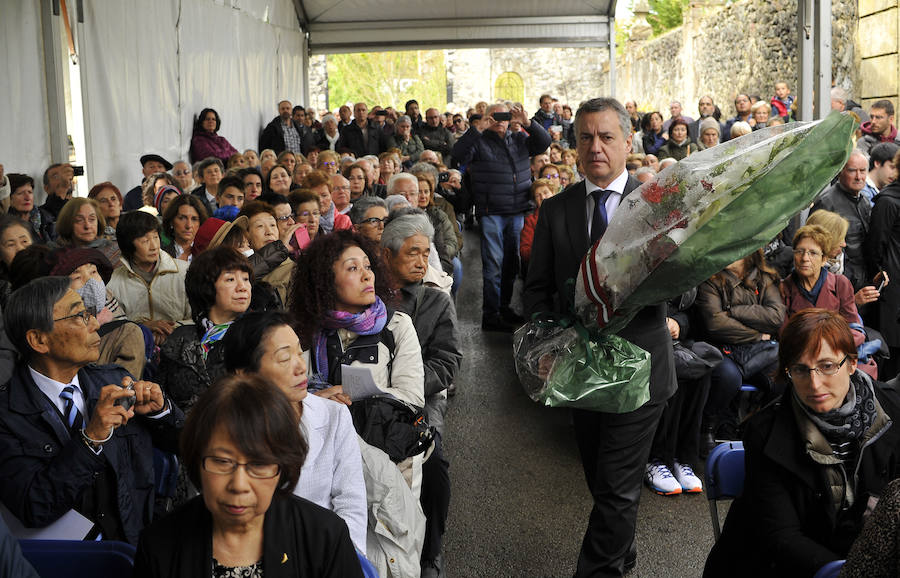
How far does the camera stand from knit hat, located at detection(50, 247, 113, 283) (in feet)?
14.6

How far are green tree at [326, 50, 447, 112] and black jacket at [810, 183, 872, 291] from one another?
39.0 m

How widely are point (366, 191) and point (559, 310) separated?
6.29m

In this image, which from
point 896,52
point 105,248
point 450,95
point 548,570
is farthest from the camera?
point 450,95

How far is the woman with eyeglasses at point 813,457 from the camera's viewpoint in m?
2.81

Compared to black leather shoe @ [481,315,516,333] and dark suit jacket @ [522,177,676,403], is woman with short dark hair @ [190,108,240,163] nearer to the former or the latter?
black leather shoe @ [481,315,516,333]

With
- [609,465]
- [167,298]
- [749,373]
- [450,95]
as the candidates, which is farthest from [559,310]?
[450,95]

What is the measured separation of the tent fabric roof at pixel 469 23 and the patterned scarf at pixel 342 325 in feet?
46.2

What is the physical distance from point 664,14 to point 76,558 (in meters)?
38.4

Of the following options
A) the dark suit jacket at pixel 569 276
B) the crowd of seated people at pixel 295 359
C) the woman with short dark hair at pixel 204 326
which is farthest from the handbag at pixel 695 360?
the woman with short dark hair at pixel 204 326

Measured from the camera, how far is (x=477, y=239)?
15.1 m

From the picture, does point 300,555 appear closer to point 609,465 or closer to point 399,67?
point 609,465

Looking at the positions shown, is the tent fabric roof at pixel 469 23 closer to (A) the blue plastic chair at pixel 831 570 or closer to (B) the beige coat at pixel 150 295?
(B) the beige coat at pixel 150 295

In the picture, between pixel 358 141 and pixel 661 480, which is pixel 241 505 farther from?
pixel 358 141

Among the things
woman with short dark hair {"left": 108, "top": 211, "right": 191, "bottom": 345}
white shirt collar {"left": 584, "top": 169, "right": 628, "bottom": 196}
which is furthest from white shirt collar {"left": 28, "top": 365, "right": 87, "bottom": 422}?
woman with short dark hair {"left": 108, "top": 211, "right": 191, "bottom": 345}
